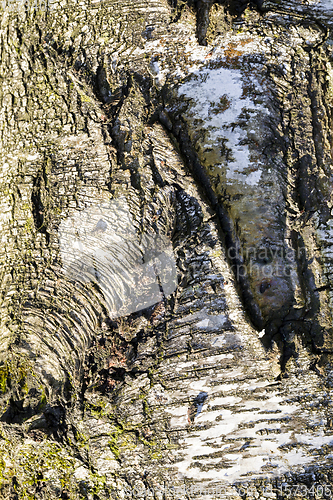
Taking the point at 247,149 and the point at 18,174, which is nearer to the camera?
the point at 247,149

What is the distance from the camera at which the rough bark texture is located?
1454 millimetres

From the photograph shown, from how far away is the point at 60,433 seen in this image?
5.30ft

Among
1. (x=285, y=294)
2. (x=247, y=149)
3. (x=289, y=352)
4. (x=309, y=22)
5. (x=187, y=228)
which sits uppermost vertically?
(x=309, y=22)

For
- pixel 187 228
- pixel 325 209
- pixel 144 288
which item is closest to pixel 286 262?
pixel 325 209

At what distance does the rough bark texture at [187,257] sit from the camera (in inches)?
57.2

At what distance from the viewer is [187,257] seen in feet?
4.91

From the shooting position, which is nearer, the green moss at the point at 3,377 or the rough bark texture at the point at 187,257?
the rough bark texture at the point at 187,257

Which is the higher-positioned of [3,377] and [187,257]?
[187,257]

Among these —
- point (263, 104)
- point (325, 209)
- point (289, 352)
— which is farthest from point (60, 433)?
point (263, 104)

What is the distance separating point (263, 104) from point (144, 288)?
1014 millimetres

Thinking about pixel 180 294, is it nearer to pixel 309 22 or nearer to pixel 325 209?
pixel 325 209

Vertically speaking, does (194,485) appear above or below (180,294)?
below

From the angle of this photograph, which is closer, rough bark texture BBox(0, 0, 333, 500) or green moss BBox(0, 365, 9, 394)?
rough bark texture BBox(0, 0, 333, 500)

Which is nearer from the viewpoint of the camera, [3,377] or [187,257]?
[187,257]
